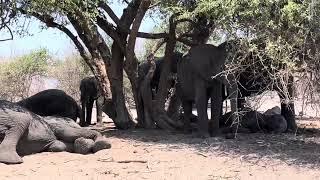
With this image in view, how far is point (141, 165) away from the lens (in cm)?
900

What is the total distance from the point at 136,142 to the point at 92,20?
2486 millimetres

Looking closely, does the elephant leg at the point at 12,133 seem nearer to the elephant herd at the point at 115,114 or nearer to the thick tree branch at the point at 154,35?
the elephant herd at the point at 115,114

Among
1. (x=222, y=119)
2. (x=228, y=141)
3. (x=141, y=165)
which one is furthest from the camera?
(x=222, y=119)

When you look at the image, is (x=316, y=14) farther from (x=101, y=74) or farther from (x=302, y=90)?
(x=101, y=74)

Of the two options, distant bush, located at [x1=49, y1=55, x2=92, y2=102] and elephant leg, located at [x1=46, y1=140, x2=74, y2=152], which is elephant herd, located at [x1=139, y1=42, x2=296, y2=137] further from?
distant bush, located at [x1=49, y1=55, x2=92, y2=102]

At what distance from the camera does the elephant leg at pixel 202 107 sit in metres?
11.5

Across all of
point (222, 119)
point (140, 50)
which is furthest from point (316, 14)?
point (140, 50)

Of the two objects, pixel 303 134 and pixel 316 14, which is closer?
pixel 316 14

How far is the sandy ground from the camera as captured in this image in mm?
8359

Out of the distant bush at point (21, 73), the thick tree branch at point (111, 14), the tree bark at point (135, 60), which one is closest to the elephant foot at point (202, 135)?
the tree bark at point (135, 60)

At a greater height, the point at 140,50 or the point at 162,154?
the point at 140,50

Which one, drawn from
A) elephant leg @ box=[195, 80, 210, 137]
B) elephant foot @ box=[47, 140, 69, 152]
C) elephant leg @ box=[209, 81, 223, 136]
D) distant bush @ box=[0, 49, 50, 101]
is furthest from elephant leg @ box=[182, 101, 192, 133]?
distant bush @ box=[0, 49, 50, 101]

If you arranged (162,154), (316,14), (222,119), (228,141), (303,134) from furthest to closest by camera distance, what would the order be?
(222,119) → (303,134) → (228,141) → (162,154) → (316,14)

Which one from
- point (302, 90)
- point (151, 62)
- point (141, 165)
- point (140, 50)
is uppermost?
point (140, 50)
